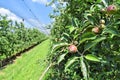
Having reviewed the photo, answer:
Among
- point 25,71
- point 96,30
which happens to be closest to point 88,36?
point 96,30

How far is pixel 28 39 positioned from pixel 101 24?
4003cm

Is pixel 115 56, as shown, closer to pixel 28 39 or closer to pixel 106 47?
pixel 106 47

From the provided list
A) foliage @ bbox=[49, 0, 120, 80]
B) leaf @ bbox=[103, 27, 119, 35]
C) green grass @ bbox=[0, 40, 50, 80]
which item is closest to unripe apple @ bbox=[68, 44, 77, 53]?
foliage @ bbox=[49, 0, 120, 80]

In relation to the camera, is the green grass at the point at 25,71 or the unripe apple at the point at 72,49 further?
the green grass at the point at 25,71

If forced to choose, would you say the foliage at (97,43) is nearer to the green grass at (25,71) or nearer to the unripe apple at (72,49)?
the unripe apple at (72,49)

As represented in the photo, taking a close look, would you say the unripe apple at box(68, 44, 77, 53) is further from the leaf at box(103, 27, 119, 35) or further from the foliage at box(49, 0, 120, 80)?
the leaf at box(103, 27, 119, 35)

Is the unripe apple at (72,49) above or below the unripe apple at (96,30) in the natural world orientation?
below

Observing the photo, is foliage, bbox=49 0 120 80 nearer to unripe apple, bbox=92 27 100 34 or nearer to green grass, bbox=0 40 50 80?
unripe apple, bbox=92 27 100 34

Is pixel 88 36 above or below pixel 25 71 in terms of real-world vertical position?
above

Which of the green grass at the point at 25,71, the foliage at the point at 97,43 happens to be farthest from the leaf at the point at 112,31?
the green grass at the point at 25,71

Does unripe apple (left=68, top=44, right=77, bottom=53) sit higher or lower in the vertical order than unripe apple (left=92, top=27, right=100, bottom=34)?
lower

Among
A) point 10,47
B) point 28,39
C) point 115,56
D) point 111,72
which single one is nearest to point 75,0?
point 111,72

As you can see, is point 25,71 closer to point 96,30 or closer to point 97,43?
point 97,43

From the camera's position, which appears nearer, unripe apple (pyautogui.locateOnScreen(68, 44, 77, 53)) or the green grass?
unripe apple (pyautogui.locateOnScreen(68, 44, 77, 53))
